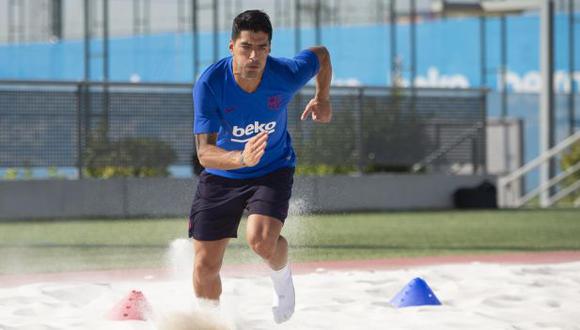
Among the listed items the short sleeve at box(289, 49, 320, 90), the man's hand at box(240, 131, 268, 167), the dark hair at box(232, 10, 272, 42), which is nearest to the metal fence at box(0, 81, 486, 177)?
the short sleeve at box(289, 49, 320, 90)

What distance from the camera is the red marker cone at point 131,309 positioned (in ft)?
24.9

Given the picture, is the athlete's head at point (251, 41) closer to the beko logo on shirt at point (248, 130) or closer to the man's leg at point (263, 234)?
the beko logo on shirt at point (248, 130)

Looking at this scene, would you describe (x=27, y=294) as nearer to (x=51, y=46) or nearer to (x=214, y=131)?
(x=214, y=131)

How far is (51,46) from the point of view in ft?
94.1

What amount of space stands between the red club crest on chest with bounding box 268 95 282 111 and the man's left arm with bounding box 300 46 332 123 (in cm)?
49

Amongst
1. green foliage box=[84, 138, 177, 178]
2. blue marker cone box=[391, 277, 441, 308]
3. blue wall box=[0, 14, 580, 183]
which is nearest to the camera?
blue marker cone box=[391, 277, 441, 308]

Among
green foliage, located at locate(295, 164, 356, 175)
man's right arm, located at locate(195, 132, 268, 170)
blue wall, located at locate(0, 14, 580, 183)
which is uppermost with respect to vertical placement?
blue wall, located at locate(0, 14, 580, 183)

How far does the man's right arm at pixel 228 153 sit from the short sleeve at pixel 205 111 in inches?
1.7

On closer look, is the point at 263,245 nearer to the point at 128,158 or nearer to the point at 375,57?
the point at 128,158

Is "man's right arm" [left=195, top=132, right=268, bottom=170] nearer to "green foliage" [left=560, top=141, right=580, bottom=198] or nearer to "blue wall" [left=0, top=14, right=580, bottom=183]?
"green foliage" [left=560, top=141, right=580, bottom=198]

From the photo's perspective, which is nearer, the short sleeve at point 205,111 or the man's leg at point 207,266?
the short sleeve at point 205,111

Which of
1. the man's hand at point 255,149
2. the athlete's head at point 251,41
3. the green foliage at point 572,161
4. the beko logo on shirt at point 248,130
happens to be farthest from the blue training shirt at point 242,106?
the green foliage at point 572,161

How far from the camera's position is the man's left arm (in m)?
7.37

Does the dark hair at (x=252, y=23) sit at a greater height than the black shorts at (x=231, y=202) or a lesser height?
greater
